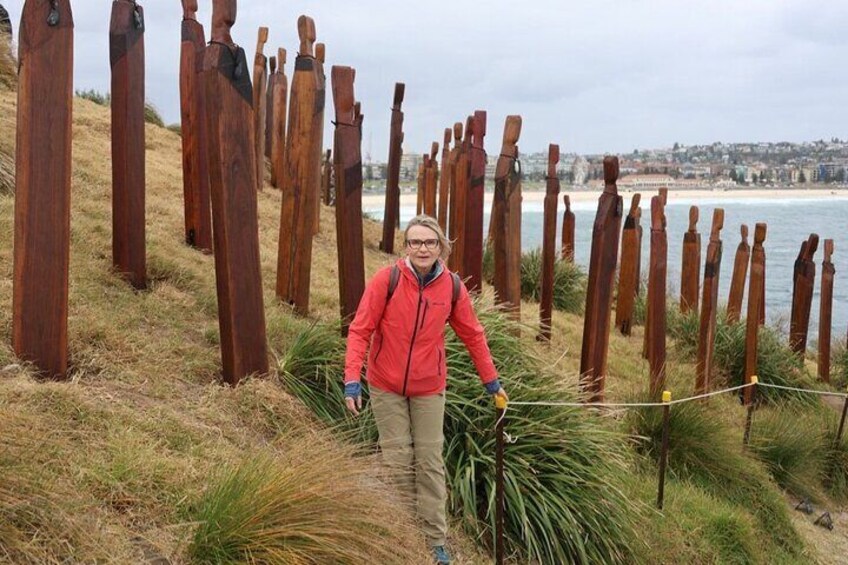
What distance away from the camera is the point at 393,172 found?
11.8 metres

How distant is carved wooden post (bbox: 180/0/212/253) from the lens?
716cm

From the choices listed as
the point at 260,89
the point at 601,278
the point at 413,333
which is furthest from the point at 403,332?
the point at 260,89

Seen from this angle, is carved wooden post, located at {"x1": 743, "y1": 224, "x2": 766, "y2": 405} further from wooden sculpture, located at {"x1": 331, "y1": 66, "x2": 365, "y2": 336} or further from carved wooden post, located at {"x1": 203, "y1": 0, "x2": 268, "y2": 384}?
carved wooden post, located at {"x1": 203, "y1": 0, "x2": 268, "y2": 384}

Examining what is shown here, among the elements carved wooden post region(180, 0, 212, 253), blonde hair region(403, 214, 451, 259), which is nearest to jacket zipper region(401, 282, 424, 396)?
blonde hair region(403, 214, 451, 259)

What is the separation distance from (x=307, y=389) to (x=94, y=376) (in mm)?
1170

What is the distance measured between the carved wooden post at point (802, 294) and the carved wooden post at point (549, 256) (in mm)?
3581

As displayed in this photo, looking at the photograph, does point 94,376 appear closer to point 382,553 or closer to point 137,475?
point 137,475

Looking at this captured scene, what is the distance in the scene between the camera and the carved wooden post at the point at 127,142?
5961mm

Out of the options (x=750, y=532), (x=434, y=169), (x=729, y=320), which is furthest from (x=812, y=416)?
(x=434, y=169)

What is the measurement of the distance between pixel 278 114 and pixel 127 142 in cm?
624

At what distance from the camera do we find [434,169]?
528 inches

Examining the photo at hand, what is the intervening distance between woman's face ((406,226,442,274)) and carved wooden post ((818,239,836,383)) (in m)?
8.21

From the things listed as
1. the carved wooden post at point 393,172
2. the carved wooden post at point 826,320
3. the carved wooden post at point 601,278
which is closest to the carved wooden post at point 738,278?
the carved wooden post at point 826,320

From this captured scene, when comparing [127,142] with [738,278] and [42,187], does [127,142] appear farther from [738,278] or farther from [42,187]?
[738,278]
